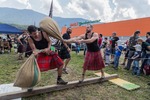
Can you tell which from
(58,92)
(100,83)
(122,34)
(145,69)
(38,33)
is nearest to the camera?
(38,33)

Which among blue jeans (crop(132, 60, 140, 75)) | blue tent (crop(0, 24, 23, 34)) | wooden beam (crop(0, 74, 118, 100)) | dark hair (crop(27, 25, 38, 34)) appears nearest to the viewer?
dark hair (crop(27, 25, 38, 34))

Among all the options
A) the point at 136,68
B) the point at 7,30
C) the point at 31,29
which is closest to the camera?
the point at 31,29

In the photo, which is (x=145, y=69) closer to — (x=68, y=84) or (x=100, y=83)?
(x=100, y=83)

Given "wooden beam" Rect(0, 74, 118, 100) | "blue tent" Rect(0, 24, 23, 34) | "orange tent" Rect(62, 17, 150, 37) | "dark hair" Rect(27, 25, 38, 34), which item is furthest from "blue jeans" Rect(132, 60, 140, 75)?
"orange tent" Rect(62, 17, 150, 37)

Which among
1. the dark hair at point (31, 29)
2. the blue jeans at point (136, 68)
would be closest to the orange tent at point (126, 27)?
the blue jeans at point (136, 68)

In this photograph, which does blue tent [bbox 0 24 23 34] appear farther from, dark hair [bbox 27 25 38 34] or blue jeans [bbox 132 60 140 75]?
dark hair [bbox 27 25 38 34]

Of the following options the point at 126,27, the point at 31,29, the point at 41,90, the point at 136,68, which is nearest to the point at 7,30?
the point at 136,68

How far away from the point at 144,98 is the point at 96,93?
45.3 inches

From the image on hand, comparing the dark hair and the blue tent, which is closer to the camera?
the dark hair

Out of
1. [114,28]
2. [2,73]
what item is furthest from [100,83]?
[114,28]

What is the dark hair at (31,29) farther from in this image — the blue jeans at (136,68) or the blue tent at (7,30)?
the blue tent at (7,30)

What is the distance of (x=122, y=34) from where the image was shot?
925 inches

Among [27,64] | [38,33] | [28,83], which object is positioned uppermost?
[38,33]

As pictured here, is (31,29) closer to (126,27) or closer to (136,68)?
(136,68)
